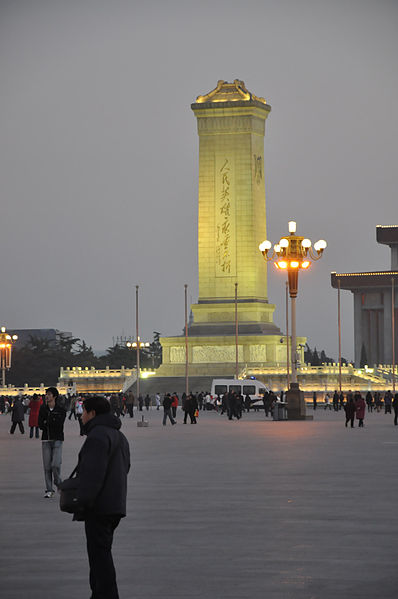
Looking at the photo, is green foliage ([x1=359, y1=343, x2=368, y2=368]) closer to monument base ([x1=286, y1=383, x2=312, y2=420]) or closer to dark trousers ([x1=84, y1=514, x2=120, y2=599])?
monument base ([x1=286, y1=383, x2=312, y2=420])

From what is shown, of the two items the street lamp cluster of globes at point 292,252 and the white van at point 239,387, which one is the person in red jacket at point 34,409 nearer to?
the street lamp cluster of globes at point 292,252

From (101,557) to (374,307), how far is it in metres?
113

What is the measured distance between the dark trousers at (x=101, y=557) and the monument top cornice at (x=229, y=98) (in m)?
94.0

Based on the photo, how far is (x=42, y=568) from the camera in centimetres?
1147

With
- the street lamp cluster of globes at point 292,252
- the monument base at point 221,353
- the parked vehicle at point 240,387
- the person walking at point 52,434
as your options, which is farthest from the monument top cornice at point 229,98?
the person walking at point 52,434

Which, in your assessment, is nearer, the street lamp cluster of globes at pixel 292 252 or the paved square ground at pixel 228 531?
the paved square ground at pixel 228 531

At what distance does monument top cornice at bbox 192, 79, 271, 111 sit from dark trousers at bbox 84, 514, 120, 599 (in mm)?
93962

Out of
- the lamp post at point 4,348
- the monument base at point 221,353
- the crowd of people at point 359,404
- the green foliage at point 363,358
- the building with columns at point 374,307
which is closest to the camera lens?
the crowd of people at point 359,404

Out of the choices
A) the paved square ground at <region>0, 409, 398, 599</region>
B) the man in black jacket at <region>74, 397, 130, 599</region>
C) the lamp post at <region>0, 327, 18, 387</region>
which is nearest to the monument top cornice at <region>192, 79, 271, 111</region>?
the lamp post at <region>0, 327, 18, 387</region>

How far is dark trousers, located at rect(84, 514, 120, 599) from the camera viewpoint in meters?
9.02

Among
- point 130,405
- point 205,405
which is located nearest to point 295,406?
point 130,405

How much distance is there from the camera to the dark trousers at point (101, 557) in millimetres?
9016

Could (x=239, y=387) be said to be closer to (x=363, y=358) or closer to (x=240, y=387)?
(x=240, y=387)

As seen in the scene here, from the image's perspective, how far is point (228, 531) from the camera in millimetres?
13875
